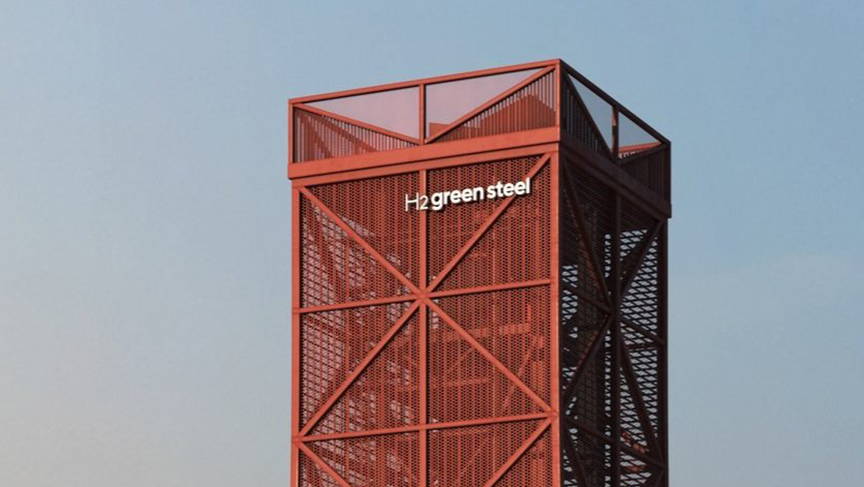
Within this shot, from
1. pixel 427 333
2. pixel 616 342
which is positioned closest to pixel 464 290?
pixel 427 333

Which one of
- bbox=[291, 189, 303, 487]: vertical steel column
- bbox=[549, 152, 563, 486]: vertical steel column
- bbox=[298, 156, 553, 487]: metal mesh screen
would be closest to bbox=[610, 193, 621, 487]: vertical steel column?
bbox=[298, 156, 553, 487]: metal mesh screen

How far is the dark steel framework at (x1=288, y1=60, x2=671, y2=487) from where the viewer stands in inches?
4818

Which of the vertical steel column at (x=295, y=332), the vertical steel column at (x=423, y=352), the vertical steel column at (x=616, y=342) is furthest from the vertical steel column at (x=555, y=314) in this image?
the vertical steel column at (x=295, y=332)

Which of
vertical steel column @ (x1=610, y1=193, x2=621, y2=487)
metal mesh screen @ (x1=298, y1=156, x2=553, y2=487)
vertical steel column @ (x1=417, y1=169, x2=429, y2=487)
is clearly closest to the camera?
metal mesh screen @ (x1=298, y1=156, x2=553, y2=487)

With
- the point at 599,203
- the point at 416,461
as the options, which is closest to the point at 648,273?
the point at 599,203

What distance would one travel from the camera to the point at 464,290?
124 metres

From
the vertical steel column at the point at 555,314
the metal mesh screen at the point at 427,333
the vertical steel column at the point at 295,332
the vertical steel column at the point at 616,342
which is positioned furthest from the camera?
the vertical steel column at the point at 616,342

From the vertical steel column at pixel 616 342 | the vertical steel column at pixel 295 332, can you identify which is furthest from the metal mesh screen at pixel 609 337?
the vertical steel column at pixel 295 332

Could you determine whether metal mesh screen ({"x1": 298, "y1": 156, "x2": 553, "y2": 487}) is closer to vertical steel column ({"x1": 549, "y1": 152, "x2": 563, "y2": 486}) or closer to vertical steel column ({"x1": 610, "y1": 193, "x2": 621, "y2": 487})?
vertical steel column ({"x1": 549, "y1": 152, "x2": 563, "y2": 486})

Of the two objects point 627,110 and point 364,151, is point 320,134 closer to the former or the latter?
point 364,151

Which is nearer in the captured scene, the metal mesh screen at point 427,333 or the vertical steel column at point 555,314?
the vertical steel column at point 555,314

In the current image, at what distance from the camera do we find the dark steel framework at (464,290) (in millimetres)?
122375

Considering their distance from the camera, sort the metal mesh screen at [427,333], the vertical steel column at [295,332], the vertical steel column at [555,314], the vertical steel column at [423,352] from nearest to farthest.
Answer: the vertical steel column at [555,314], the metal mesh screen at [427,333], the vertical steel column at [423,352], the vertical steel column at [295,332]

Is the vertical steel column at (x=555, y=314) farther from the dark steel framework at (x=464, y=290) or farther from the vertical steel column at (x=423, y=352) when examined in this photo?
the vertical steel column at (x=423, y=352)
